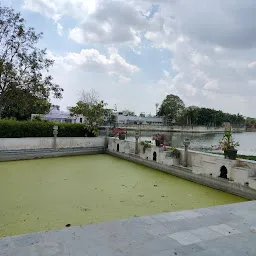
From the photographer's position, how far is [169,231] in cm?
283

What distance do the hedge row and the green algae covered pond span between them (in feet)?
7.83

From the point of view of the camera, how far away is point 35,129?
36.3 ft

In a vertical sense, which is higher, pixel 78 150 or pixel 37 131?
pixel 37 131

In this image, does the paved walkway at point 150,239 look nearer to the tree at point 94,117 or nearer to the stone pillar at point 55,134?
the stone pillar at point 55,134

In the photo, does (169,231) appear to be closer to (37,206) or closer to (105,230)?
(105,230)

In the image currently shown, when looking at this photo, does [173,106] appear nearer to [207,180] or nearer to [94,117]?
[94,117]

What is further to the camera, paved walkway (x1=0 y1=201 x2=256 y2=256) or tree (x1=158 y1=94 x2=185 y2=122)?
tree (x1=158 y1=94 x2=185 y2=122)

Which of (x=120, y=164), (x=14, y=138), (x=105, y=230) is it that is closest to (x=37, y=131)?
(x=14, y=138)

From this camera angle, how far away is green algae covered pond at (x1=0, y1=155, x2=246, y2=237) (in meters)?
3.95

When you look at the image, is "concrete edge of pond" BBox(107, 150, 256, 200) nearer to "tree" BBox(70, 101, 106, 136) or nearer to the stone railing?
the stone railing

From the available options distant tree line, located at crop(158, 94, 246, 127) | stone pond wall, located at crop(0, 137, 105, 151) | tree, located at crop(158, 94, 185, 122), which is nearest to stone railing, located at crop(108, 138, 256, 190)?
stone pond wall, located at crop(0, 137, 105, 151)

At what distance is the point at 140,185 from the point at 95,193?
1252 mm

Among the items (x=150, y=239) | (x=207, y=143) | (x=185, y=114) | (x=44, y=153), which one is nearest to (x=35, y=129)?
(x=44, y=153)

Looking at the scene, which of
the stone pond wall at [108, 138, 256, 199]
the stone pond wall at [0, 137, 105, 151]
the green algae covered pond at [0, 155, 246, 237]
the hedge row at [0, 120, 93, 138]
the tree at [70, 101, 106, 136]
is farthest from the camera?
Answer: the tree at [70, 101, 106, 136]
